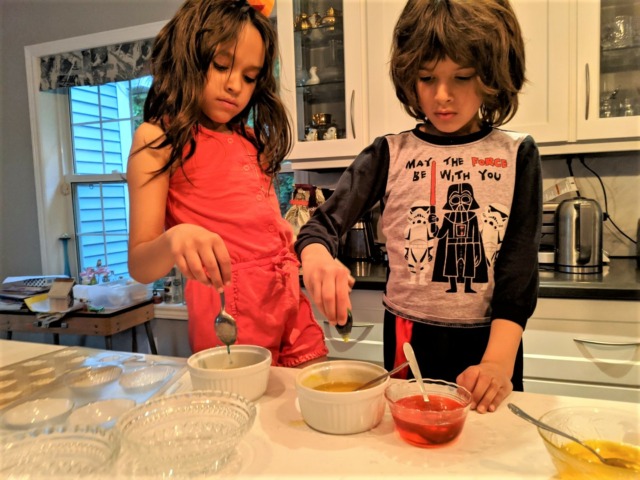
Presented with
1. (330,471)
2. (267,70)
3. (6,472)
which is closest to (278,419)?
(330,471)

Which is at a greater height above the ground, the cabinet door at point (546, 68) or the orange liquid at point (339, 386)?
the cabinet door at point (546, 68)

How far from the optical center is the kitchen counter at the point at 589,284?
1.42 metres

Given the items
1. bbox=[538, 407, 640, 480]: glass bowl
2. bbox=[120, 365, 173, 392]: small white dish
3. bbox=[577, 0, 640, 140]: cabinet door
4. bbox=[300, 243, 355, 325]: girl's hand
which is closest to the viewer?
bbox=[538, 407, 640, 480]: glass bowl

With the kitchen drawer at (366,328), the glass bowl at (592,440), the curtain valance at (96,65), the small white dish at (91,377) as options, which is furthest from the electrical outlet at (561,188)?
the curtain valance at (96,65)

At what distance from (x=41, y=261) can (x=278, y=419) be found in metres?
2.92

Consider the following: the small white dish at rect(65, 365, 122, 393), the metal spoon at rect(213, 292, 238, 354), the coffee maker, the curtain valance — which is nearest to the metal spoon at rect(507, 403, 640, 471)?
the metal spoon at rect(213, 292, 238, 354)

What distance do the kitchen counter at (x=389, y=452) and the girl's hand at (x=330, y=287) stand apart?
15 cm

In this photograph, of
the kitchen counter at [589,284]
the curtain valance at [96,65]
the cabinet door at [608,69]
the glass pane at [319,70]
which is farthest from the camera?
the curtain valance at [96,65]

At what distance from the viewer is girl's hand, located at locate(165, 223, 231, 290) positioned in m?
0.65

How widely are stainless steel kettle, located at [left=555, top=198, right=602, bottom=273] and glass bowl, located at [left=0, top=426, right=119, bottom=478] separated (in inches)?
64.3

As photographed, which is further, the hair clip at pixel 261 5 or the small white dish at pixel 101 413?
the hair clip at pixel 261 5

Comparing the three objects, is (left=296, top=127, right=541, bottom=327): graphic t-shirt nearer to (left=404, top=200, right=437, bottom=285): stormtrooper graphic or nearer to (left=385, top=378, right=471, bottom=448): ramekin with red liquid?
(left=404, top=200, right=437, bottom=285): stormtrooper graphic

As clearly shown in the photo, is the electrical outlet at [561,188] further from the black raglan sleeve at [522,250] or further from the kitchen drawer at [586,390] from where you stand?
the black raglan sleeve at [522,250]

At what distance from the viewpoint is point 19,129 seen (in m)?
2.93
